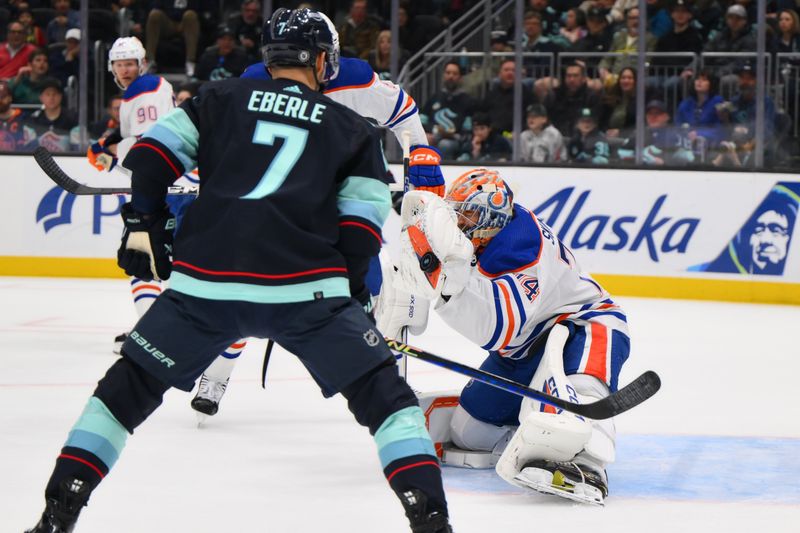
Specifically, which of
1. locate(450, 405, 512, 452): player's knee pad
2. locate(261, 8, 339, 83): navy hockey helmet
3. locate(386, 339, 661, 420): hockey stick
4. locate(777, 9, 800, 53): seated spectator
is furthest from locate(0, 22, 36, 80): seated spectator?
locate(261, 8, 339, 83): navy hockey helmet

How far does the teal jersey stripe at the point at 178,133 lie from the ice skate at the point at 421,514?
0.76m

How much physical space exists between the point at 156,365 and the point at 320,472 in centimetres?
128

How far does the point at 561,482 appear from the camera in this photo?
3.19 metres

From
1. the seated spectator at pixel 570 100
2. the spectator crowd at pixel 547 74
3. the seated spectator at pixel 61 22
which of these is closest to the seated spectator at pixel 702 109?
the spectator crowd at pixel 547 74

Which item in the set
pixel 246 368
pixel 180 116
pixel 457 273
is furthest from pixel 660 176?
pixel 180 116

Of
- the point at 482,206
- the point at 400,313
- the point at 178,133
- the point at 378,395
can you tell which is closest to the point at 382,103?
the point at 400,313

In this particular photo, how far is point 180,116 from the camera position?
7.94ft

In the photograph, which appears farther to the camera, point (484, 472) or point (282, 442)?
point (282, 442)

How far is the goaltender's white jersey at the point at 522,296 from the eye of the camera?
326cm

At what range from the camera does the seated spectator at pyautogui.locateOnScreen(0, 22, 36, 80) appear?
9535 millimetres

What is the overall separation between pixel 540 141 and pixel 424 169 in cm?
389

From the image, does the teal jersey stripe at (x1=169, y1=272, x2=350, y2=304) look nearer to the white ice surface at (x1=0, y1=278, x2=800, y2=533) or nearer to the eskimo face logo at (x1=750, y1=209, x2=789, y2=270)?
the white ice surface at (x1=0, y1=278, x2=800, y2=533)

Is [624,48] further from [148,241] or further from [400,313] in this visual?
[148,241]

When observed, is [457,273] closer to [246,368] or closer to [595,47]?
[246,368]
